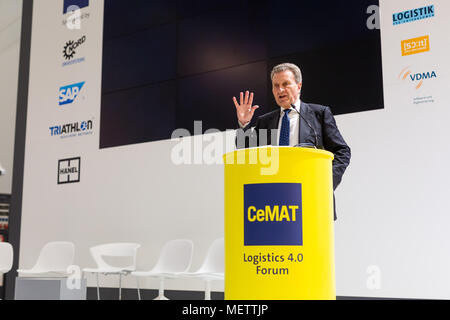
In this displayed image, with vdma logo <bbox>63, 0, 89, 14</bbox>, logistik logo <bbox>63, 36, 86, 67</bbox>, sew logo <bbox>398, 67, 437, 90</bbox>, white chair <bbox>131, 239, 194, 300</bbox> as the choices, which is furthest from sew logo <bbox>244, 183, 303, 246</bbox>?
vdma logo <bbox>63, 0, 89, 14</bbox>

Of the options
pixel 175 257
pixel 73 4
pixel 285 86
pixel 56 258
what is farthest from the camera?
pixel 73 4

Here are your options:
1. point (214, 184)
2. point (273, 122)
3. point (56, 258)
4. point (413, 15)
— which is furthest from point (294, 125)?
point (56, 258)

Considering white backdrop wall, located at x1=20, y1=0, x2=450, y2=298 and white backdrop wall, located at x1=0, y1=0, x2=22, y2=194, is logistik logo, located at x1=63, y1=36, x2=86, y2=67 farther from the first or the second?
white backdrop wall, located at x1=0, y1=0, x2=22, y2=194

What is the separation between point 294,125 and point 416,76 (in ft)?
6.53

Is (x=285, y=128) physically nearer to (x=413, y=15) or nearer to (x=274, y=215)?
(x=274, y=215)

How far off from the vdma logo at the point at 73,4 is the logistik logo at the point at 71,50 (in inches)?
19.4

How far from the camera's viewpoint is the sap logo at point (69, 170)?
736cm

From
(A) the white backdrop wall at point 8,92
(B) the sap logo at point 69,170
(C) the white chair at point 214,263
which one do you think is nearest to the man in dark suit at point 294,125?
(C) the white chair at point 214,263

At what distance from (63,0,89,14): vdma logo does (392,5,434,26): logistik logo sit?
4.46 m

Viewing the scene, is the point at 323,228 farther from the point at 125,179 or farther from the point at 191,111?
the point at 125,179

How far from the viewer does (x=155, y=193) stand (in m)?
6.57

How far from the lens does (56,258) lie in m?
6.89

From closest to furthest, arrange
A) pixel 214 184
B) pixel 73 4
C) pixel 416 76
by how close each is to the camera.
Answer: pixel 416 76 → pixel 214 184 → pixel 73 4
